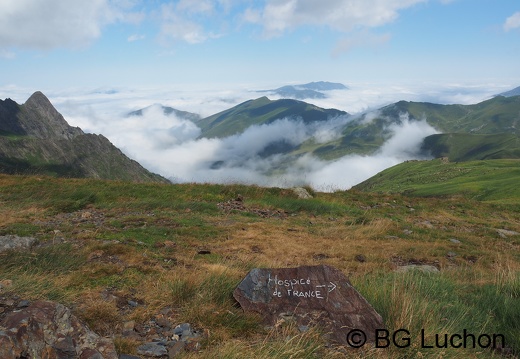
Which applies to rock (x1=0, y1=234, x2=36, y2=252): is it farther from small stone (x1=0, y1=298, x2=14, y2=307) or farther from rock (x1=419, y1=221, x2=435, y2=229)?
rock (x1=419, y1=221, x2=435, y2=229)

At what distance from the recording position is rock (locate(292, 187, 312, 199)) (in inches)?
882

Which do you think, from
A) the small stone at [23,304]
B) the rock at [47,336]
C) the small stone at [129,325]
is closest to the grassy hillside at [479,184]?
the small stone at [129,325]

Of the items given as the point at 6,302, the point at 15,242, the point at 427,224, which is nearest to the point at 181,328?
the point at 6,302

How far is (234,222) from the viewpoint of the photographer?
1571 cm

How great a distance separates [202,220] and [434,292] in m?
10.3

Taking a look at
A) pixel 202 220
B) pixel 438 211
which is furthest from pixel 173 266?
pixel 438 211

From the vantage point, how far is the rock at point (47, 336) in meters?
3.85

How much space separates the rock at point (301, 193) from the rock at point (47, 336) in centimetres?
1823

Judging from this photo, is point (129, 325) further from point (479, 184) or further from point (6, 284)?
point (479, 184)

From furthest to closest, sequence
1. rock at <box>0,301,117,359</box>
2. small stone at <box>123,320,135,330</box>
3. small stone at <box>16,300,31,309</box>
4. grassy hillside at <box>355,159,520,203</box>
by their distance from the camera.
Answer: grassy hillside at <box>355,159,520,203</box> < small stone at <box>123,320,135,330</box> < small stone at <box>16,300,31,309</box> < rock at <box>0,301,117,359</box>

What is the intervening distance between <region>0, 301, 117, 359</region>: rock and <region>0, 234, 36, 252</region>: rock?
631 cm

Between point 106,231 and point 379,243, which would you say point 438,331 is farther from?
point 106,231

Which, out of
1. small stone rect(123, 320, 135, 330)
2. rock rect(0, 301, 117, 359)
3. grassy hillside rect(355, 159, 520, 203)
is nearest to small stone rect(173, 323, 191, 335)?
small stone rect(123, 320, 135, 330)

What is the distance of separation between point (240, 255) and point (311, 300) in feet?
15.4
